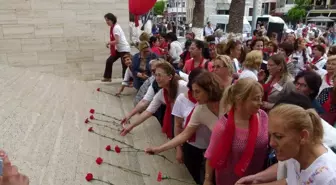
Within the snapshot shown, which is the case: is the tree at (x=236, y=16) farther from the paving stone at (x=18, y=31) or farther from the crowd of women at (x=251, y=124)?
the crowd of women at (x=251, y=124)

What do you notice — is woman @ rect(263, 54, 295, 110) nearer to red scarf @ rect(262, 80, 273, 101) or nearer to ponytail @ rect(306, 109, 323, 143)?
red scarf @ rect(262, 80, 273, 101)

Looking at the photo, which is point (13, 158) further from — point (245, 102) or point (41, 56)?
point (41, 56)

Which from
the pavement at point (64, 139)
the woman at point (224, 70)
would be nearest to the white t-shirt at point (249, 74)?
the woman at point (224, 70)

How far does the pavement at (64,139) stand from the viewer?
3.25 m

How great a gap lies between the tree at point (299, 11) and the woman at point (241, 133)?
53.7 metres

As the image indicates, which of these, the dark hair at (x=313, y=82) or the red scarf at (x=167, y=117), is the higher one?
the dark hair at (x=313, y=82)

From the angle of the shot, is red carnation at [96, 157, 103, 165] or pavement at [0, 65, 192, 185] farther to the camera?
red carnation at [96, 157, 103, 165]

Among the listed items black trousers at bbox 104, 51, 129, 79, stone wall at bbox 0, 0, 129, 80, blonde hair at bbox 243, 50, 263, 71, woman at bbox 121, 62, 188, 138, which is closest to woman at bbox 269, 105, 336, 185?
woman at bbox 121, 62, 188, 138

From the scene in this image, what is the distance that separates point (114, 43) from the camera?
7.65 meters

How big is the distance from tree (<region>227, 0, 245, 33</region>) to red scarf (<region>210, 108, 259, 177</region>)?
1146cm

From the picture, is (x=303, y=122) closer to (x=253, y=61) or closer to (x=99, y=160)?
(x=99, y=160)

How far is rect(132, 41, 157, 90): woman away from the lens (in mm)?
5836

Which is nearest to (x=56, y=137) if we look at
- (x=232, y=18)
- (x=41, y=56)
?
(x=41, y=56)

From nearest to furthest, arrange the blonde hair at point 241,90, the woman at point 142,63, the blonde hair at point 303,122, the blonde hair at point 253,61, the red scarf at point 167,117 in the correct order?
the blonde hair at point 303,122, the blonde hair at point 241,90, the red scarf at point 167,117, the blonde hair at point 253,61, the woman at point 142,63
